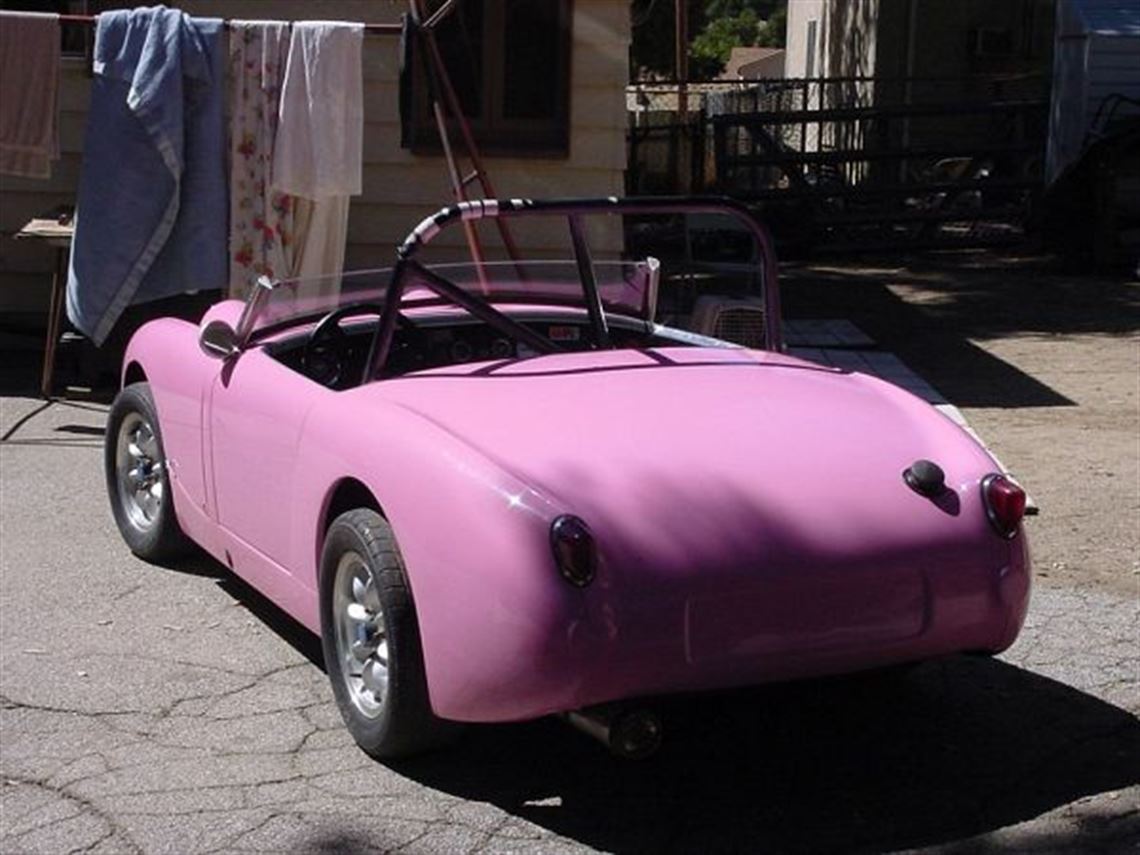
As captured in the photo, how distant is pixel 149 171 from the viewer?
368 inches

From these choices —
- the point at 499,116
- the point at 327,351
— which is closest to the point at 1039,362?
the point at 499,116

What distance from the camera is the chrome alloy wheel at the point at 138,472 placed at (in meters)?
6.58

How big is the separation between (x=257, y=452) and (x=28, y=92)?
474 cm

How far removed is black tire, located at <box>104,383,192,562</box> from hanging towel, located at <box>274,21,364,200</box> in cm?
282

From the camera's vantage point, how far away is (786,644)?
4.21 metres

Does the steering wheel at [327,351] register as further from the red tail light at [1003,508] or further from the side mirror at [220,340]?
the red tail light at [1003,508]

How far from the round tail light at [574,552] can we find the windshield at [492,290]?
186cm

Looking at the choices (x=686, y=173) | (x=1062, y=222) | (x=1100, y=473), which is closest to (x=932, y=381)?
(x=1100, y=473)

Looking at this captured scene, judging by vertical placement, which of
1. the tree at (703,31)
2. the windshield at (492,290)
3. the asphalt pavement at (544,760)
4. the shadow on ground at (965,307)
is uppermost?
the tree at (703,31)

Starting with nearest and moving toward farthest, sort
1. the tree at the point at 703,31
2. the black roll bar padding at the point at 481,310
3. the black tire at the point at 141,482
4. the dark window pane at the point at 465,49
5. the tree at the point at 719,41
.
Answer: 1. the black roll bar padding at the point at 481,310
2. the black tire at the point at 141,482
3. the dark window pane at the point at 465,49
4. the tree at the point at 703,31
5. the tree at the point at 719,41

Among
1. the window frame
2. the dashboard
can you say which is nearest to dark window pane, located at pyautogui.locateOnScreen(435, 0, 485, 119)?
the window frame

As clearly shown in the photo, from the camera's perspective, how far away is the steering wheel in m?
5.79

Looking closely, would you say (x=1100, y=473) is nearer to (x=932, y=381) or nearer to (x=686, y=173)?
(x=932, y=381)

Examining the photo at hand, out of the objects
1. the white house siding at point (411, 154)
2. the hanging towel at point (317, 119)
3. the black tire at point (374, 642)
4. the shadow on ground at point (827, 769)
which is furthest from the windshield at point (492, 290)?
the white house siding at point (411, 154)
